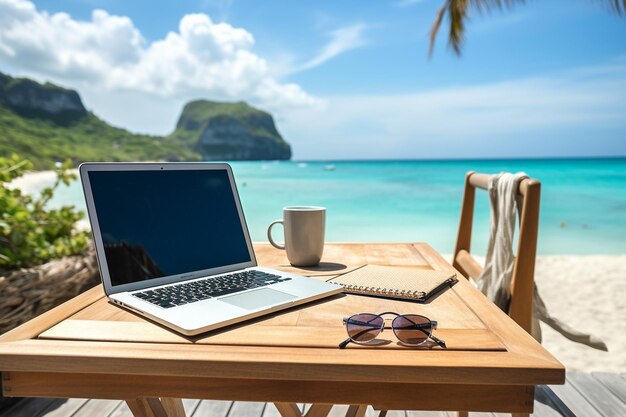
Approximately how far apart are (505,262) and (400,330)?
721mm

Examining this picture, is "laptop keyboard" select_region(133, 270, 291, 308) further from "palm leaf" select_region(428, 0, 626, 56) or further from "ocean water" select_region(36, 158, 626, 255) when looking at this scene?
"ocean water" select_region(36, 158, 626, 255)

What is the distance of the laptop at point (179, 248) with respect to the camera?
0.76m

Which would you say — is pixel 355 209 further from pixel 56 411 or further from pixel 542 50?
pixel 542 50

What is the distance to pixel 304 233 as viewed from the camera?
3.56 feet

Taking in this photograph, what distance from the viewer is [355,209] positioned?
49.2 feet

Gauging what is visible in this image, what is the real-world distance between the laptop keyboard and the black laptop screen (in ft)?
0.21

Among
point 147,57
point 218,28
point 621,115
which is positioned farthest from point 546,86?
point 147,57

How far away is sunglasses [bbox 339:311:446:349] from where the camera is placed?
62cm

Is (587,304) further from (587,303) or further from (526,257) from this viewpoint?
(526,257)

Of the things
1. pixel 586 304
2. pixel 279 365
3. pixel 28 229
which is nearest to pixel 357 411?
pixel 279 365

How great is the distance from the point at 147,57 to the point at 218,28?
61.7ft

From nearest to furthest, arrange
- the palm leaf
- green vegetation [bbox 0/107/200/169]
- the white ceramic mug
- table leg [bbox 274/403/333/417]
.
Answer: table leg [bbox 274/403/333/417]
the white ceramic mug
the palm leaf
green vegetation [bbox 0/107/200/169]

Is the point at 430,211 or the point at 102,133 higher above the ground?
the point at 102,133

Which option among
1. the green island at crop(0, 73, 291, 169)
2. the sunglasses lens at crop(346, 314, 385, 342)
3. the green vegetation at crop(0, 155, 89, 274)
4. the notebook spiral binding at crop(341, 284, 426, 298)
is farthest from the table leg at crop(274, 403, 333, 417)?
the green island at crop(0, 73, 291, 169)
